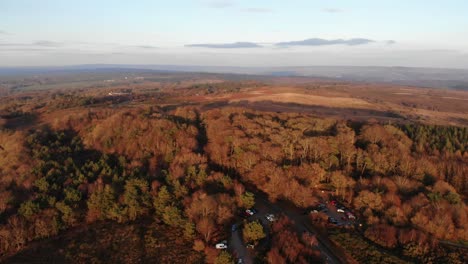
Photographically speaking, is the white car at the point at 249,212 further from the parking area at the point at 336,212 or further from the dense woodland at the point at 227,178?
the parking area at the point at 336,212

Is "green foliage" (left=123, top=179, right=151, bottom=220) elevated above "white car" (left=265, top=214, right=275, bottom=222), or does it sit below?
above

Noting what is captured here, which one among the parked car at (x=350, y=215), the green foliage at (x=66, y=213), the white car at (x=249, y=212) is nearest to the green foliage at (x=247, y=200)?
the white car at (x=249, y=212)

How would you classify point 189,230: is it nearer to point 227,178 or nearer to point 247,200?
point 247,200

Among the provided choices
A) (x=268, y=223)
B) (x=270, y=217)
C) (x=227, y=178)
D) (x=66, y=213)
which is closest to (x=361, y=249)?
(x=268, y=223)

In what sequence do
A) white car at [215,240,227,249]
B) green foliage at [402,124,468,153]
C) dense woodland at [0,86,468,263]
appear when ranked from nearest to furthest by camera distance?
white car at [215,240,227,249], dense woodland at [0,86,468,263], green foliage at [402,124,468,153]

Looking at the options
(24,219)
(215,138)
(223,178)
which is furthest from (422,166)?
(24,219)

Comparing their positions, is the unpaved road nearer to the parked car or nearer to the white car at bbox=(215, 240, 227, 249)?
the white car at bbox=(215, 240, 227, 249)

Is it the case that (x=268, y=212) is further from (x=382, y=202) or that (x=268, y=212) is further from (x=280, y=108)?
(x=280, y=108)

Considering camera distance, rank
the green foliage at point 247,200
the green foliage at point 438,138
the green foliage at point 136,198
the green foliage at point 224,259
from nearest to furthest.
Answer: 1. the green foliage at point 224,259
2. the green foliage at point 136,198
3. the green foliage at point 247,200
4. the green foliage at point 438,138

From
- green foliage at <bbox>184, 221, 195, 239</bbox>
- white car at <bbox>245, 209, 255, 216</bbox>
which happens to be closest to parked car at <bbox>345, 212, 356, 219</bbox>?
white car at <bbox>245, 209, 255, 216</bbox>
